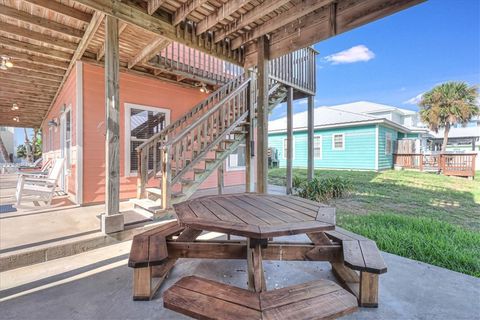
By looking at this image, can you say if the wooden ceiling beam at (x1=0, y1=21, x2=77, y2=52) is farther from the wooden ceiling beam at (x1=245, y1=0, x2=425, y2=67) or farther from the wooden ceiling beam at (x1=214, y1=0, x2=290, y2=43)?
the wooden ceiling beam at (x1=245, y1=0, x2=425, y2=67)

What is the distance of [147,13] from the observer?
9.62 ft

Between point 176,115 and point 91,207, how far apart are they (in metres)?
2.70

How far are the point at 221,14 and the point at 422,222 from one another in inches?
167

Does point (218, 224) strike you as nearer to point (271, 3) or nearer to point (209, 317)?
point (209, 317)

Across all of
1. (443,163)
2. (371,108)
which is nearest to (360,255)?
(443,163)

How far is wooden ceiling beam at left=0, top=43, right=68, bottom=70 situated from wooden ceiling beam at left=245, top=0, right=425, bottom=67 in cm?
412

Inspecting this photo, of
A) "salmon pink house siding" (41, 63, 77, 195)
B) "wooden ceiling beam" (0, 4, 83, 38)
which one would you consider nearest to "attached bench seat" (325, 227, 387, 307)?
"wooden ceiling beam" (0, 4, 83, 38)

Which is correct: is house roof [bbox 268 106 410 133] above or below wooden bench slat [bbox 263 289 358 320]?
above

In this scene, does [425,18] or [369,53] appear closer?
[425,18]

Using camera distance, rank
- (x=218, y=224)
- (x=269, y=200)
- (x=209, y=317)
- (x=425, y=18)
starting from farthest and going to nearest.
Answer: (x=425, y=18) → (x=269, y=200) → (x=218, y=224) → (x=209, y=317)

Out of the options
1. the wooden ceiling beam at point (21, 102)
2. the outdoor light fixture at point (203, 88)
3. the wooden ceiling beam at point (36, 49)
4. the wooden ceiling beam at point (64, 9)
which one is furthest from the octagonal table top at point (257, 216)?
the wooden ceiling beam at point (21, 102)

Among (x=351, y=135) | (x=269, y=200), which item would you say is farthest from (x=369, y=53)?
(x=269, y=200)

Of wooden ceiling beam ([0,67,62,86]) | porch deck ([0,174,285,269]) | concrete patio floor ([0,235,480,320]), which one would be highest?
wooden ceiling beam ([0,67,62,86])

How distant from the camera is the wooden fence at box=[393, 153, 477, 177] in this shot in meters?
9.37
